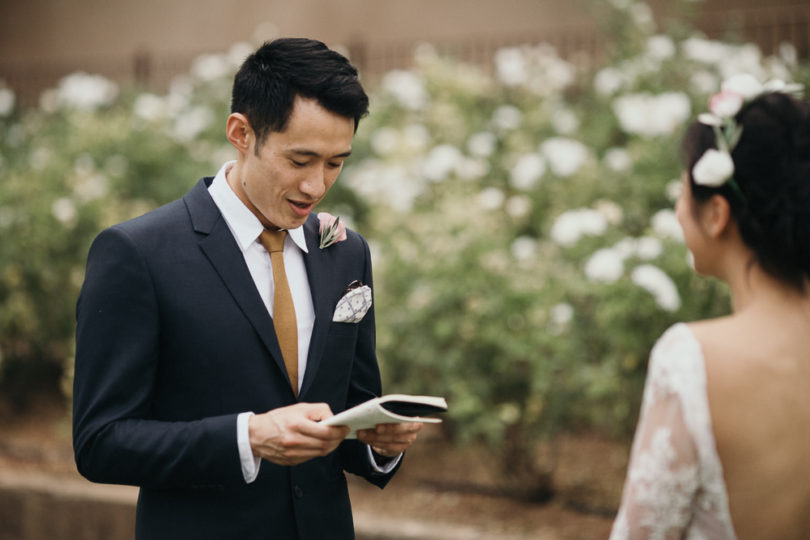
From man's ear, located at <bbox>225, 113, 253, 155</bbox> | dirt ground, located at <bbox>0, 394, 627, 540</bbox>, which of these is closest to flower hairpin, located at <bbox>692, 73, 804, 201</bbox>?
man's ear, located at <bbox>225, 113, 253, 155</bbox>

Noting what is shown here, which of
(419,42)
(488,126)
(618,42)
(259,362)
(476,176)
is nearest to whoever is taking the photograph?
(259,362)

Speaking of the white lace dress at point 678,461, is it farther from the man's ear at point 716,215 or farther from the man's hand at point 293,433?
the man's hand at point 293,433

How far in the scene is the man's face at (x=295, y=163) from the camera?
7.34 feet

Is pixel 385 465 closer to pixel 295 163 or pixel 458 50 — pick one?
pixel 295 163

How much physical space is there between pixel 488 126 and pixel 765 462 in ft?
19.8

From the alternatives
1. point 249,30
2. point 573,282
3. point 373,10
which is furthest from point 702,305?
point 249,30

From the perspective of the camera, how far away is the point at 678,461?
1.83m

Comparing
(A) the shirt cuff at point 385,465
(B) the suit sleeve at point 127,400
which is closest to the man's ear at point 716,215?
(A) the shirt cuff at point 385,465

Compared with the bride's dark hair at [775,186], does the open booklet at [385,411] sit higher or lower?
lower

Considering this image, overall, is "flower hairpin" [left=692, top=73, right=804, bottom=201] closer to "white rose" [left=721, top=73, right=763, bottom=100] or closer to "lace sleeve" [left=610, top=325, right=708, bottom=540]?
"white rose" [left=721, top=73, right=763, bottom=100]

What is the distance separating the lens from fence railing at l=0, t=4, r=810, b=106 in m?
9.09

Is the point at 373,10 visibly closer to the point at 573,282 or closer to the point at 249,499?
the point at 573,282

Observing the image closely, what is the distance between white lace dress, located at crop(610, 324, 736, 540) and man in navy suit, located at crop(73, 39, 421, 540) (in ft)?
2.07

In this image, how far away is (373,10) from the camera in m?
12.3
